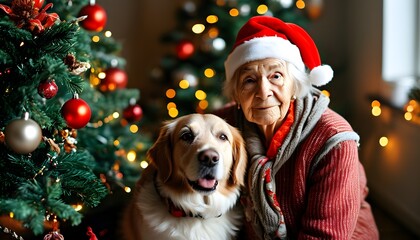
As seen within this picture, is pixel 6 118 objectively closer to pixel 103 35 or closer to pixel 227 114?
pixel 227 114

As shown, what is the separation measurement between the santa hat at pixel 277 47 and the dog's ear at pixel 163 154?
333 millimetres

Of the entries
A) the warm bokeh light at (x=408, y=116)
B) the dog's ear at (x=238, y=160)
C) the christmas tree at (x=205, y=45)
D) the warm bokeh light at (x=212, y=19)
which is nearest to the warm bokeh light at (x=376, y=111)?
the warm bokeh light at (x=408, y=116)

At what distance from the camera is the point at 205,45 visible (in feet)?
11.0

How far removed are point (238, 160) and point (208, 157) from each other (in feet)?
0.62

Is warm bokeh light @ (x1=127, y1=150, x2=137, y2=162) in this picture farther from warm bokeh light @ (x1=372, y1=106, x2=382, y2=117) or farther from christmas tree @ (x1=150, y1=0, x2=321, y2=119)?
warm bokeh light @ (x1=372, y1=106, x2=382, y2=117)

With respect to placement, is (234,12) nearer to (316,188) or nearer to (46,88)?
(316,188)

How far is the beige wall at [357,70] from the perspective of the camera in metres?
2.73

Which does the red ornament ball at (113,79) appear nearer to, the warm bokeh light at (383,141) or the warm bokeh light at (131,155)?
the warm bokeh light at (131,155)

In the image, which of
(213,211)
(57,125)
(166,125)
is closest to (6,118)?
(57,125)

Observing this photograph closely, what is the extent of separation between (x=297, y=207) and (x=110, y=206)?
3.78 ft

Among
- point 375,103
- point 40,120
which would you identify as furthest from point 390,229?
point 40,120

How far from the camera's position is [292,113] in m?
1.81

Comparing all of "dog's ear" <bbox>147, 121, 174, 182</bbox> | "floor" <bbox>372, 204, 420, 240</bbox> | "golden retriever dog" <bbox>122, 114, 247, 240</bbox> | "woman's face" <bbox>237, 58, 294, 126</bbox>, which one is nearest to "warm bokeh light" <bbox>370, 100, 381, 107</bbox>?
"floor" <bbox>372, 204, 420, 240</bbox>

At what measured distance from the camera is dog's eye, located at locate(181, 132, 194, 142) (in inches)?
67.7
